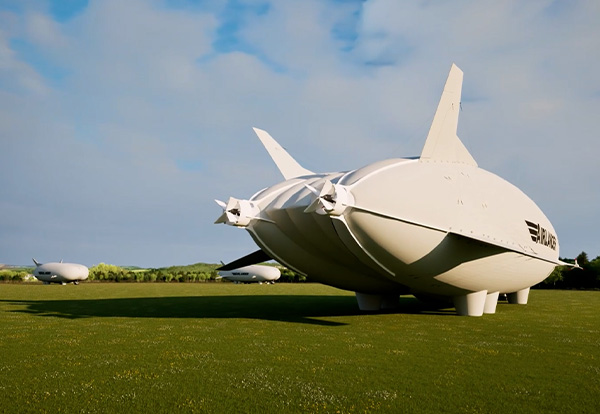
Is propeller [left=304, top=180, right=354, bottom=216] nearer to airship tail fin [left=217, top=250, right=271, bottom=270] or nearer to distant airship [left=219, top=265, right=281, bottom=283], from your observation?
airship tail fin [left=217, top=250, right=271, bottom=270]

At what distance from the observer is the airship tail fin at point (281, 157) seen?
1079 inches

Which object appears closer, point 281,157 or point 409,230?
point 409,230

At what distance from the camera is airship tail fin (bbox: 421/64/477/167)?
69.7ft

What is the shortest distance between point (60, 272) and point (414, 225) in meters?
71.1

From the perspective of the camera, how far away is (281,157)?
2777 cm

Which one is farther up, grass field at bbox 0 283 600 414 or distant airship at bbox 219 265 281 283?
distant airship at bbox 219 265 281 283

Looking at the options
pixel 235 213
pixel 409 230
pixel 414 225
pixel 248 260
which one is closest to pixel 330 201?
pixel 409 230

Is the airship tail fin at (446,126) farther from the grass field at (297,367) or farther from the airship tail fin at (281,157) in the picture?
the airship tail fin at (281,157)

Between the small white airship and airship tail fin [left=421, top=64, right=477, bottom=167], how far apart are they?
6933 centimetres

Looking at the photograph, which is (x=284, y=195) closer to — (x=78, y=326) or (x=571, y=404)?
(x=78, y=326)

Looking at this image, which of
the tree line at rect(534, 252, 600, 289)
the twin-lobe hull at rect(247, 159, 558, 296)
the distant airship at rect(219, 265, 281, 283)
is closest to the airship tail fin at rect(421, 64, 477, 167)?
the twin-lobe hull at rect(247, 159, 558, 296)

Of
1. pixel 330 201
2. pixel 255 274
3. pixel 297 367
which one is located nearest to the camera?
pixel 297 367

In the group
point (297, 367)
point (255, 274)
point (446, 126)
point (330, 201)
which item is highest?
point (446, 126)

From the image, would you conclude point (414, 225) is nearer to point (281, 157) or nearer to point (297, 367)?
point (297, 367)
